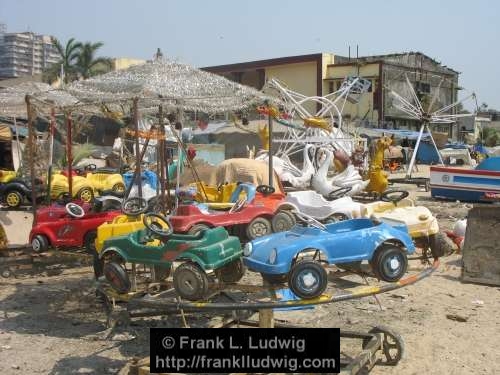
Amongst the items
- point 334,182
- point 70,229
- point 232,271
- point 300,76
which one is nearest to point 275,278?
point 232,271

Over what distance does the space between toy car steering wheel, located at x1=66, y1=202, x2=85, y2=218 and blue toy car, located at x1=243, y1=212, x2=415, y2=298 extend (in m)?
4.23

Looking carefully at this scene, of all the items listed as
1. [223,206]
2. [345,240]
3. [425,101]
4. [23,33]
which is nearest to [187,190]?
[223,206]

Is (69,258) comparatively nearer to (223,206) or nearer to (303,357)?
(223,206)

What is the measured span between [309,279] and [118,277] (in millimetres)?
2013

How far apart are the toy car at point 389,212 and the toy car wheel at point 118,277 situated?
3070mm

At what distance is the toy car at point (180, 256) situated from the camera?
16.5 feet

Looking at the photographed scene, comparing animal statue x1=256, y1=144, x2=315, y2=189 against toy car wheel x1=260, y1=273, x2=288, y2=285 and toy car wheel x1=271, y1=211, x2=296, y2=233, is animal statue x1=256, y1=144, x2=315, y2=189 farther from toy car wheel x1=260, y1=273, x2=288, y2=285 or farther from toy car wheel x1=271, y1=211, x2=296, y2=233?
toy car wheel x1=260, y1=273, x2=288, y2=285

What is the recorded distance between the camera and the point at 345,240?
5035mm

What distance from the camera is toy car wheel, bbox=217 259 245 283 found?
5.95 meters

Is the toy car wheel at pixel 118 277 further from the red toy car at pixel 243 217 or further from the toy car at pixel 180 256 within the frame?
the red toy car at pixel 243 217

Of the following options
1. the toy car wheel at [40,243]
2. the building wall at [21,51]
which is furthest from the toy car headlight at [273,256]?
the building wall at [21,51]

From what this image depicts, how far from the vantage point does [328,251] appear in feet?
16.4

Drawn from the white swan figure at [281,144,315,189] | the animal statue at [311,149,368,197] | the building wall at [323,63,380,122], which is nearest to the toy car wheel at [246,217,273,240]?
the animal statue at [311,149,368,197]

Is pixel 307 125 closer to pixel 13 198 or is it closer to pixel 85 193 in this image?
pixel 85 193
